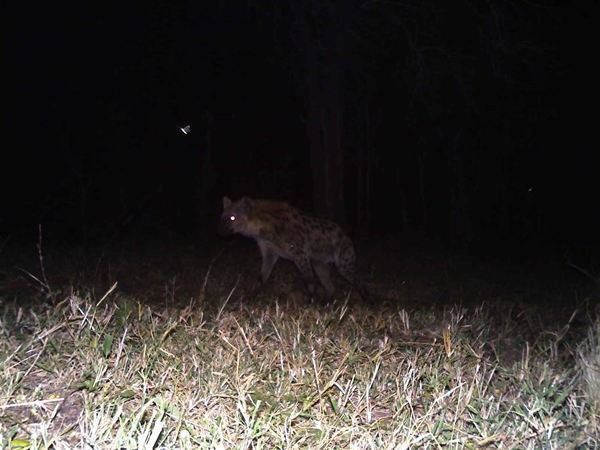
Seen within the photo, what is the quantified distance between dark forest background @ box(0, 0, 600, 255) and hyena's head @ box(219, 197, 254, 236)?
2.45 metres

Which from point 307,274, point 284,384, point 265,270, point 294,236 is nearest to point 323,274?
point 307,274

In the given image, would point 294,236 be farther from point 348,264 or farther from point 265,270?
point 348,264

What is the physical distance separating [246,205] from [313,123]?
2.75 metres

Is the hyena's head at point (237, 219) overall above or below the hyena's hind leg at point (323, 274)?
above

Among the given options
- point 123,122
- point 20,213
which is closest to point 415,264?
point 123,122

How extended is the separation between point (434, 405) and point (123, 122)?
1768 centimetres

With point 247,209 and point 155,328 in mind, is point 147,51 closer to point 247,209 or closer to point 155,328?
point 247,209

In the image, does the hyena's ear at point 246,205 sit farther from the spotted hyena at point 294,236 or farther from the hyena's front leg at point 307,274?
the hyena's front leg at point 307,274

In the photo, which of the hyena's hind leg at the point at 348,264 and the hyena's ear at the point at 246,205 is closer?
the hyena's hind leg at the point at 348,264

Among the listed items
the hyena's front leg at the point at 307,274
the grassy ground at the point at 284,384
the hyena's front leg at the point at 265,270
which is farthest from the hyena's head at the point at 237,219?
the grassy ground at the point at 284,384

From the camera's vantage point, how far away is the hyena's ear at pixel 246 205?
8008 millimetres

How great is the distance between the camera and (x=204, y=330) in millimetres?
3912

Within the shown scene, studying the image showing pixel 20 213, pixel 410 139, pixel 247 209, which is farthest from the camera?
pixel 410 139

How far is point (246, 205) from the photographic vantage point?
8016 mm
